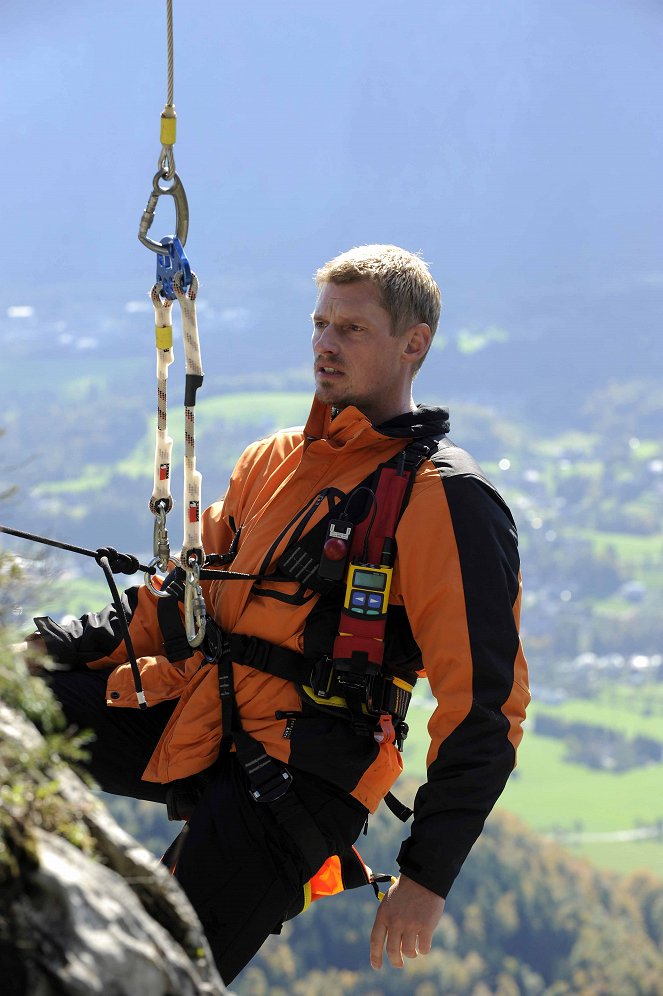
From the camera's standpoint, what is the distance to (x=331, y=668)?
3299mm

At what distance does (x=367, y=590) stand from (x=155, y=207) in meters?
1.20

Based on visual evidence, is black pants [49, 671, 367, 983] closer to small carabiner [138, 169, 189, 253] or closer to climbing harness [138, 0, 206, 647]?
climbing harness [138, 0, 206, 647]

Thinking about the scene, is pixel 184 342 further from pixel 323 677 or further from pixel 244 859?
pixel 244 859

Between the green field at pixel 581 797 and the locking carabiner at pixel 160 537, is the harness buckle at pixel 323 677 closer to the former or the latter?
the locking carabiner at pixel 160 537

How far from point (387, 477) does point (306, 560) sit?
13.0 inches

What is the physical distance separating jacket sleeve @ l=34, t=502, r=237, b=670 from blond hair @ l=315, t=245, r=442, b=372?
116 centimetres

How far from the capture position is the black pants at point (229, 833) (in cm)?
313

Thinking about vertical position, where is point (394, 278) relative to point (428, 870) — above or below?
above

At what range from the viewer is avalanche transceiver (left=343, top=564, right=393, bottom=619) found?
3244 millimetres

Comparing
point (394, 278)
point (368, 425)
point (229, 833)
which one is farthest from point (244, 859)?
point (394, 278)

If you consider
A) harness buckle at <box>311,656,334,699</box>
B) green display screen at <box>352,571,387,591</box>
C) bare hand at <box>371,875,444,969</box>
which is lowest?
bare hand at <box>371,875,444,969</box>

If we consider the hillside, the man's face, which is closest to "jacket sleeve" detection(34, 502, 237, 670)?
the man's face

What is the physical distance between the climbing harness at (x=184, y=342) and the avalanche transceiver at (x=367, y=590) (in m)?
0.42

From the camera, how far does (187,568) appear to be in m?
3.25
